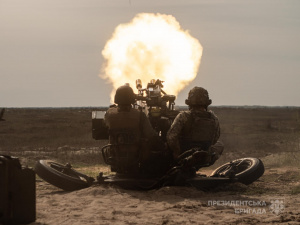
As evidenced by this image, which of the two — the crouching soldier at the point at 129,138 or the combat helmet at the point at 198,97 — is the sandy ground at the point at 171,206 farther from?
the combat helmet at the point at 198,97

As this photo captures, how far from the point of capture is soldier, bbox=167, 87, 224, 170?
11312mm

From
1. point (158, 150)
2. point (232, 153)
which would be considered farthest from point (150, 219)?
point (232, 153)

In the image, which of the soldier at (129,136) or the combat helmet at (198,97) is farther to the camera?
the combat helmet at (198,97)

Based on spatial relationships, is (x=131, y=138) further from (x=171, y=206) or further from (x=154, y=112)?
(x=171, y=206)

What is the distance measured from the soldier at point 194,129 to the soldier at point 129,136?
37cm

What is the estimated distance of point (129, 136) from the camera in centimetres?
1127

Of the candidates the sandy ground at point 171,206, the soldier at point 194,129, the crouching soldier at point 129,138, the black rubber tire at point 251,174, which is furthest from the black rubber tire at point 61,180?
the black rubber tire at point 251,174

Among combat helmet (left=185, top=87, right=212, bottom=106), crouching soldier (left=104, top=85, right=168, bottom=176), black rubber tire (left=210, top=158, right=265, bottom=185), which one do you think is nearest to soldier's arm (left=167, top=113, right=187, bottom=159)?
crouching soldier (left=104, top=85, right=168, bottom=176)

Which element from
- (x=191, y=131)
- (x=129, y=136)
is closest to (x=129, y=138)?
(x=129, y=136)

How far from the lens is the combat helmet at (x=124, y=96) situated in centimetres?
1138

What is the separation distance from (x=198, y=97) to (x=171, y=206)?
8.95 feet

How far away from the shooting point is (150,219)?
859 cm

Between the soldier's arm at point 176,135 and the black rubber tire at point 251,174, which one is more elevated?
the soldier's arm at point 176,135

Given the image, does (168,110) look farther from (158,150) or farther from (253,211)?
(253,211)
